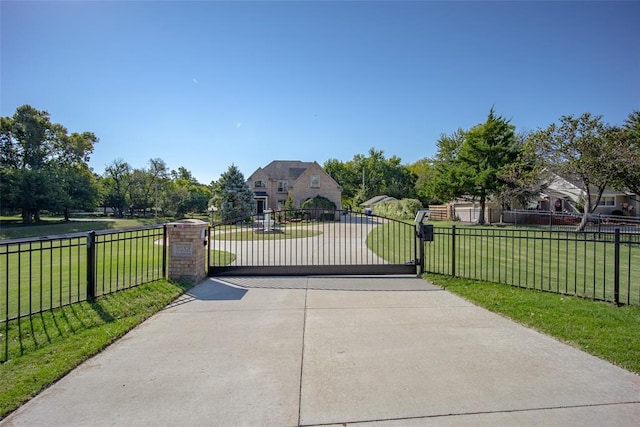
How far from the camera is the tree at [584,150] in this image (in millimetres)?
17359

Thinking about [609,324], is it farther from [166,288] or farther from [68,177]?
[68,177]

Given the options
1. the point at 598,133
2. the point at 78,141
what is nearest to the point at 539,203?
the point at 598,133

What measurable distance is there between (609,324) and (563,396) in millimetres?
2340

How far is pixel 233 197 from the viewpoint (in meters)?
26.8

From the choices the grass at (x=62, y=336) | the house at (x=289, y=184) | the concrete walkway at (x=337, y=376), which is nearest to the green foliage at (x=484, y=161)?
the house at (x=289, y=184)

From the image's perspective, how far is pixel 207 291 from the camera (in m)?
6.48

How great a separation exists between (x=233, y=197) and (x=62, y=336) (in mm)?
23114

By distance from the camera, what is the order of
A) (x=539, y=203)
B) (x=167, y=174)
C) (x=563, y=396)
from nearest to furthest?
(x=563, y=396) → (x=539, y=203) → (x=167, y=174)

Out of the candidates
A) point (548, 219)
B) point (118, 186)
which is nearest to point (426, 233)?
point (548, 219)

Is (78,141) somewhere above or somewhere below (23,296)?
above

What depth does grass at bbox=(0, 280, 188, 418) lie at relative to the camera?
10.1 feet

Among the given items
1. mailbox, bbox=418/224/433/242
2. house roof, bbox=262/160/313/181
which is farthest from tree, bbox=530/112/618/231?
house roof, bbox=262/160/313/181

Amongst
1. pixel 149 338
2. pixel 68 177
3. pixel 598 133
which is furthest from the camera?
pixel 68 177

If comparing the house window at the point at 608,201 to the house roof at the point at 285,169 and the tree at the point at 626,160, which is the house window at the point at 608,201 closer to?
the tree at the point at 626,160
